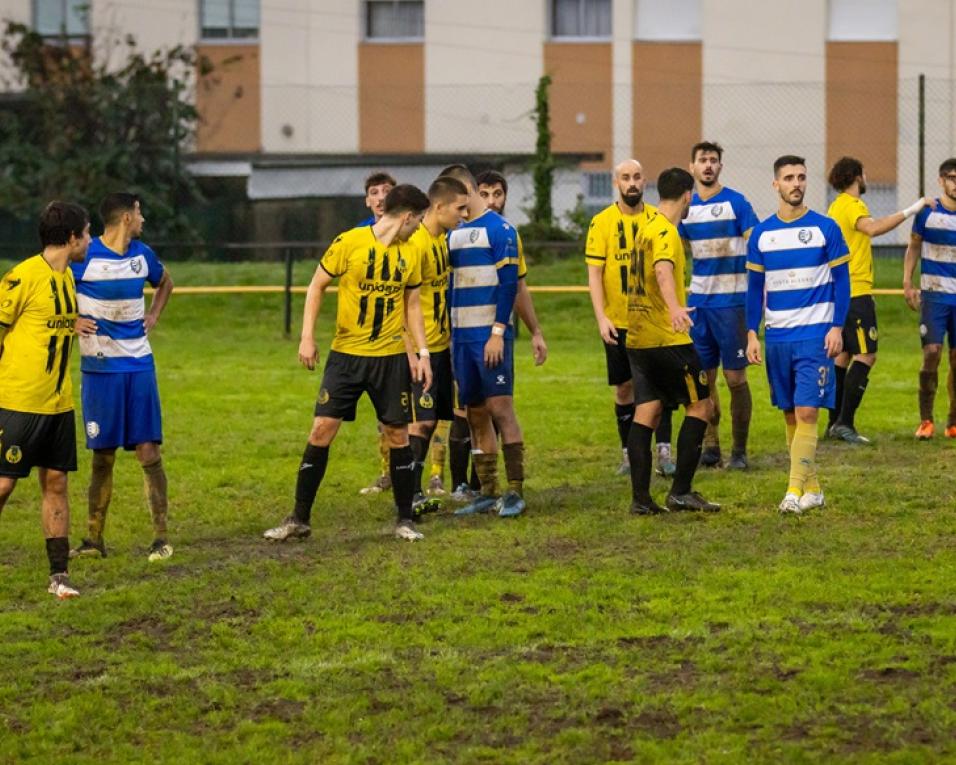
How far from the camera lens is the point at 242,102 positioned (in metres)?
37.5

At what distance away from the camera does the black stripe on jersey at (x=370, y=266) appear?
1041 cm

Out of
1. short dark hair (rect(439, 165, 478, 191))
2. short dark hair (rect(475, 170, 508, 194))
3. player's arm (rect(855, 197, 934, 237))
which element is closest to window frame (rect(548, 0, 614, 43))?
player's arm (rect(855, 197, 934, 237))

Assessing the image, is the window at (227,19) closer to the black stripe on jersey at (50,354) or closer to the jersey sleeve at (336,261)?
the jersey sleeve at (336,261)

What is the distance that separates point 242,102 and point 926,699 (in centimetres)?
3198

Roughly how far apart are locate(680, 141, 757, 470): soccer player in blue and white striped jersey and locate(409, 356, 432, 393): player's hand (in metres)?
2.59

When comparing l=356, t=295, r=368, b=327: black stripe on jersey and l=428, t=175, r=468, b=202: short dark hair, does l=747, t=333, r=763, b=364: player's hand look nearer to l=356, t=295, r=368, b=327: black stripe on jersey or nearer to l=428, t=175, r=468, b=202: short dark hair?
l=428, t=175, r=468, b=202: short dark hair

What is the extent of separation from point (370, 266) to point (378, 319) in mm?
313

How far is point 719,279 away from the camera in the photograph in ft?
41.8

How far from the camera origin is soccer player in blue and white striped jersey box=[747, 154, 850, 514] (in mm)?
10883

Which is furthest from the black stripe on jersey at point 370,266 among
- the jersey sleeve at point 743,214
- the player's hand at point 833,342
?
the jersey sleeve at point 743,214

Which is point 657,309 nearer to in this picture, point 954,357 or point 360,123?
point 954,357

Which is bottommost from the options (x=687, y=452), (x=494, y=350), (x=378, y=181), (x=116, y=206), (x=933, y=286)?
(x=687, y=452)

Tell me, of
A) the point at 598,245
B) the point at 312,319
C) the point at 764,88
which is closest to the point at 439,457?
the point at 598,245

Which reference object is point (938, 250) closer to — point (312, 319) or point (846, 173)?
point (846, 173)
